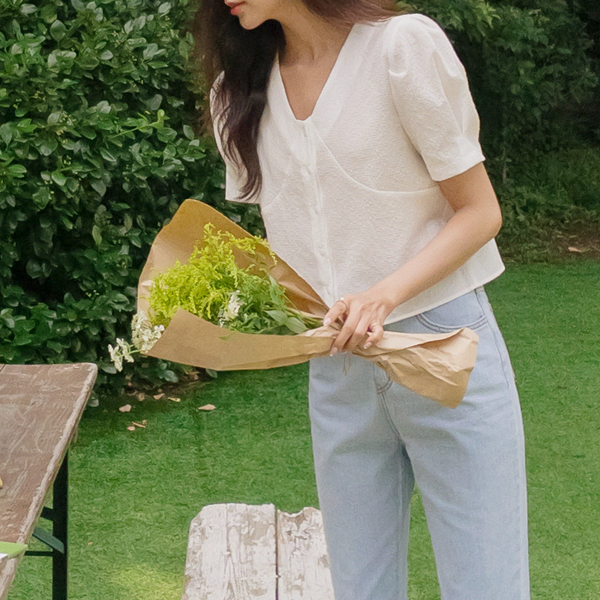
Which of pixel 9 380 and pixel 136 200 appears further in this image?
pixel 136 200

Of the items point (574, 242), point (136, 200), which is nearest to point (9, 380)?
point (136, 200)

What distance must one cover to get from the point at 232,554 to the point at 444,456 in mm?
1424

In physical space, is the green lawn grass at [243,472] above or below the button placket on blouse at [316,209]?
below

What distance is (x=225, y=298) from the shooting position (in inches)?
64.3

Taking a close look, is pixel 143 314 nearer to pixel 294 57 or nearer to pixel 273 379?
pixel 294 57

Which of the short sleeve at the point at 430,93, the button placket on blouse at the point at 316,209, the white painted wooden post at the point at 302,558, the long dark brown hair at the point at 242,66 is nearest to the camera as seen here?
the short sleeve at the point at 430,93

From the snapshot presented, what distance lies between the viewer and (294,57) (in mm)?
1712

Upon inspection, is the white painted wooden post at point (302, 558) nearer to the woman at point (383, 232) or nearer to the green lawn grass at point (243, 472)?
the green lawn grass at point (243, 472)

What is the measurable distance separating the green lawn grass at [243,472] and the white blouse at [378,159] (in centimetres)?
187

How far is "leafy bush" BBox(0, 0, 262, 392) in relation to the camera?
4066 millimetres

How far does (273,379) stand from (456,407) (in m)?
3.45

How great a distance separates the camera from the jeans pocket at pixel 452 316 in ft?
5.38

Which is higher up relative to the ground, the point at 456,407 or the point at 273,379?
the point at 456,407

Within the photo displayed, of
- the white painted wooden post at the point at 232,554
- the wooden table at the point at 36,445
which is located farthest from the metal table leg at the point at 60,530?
the white painted wooden post at the point at 232,554
